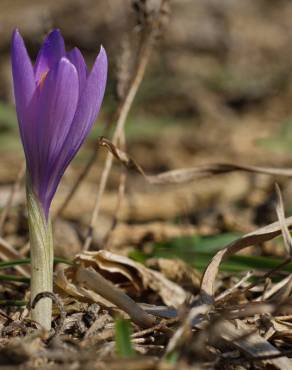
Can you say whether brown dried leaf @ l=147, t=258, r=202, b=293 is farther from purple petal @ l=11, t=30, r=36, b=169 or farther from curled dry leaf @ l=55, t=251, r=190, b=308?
purple petal @ l=11, t=30, r=36, b=169

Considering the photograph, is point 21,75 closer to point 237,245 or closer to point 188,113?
point 237,245

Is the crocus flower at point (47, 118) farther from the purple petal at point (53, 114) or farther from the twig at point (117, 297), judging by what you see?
the twig at point (117, 297)

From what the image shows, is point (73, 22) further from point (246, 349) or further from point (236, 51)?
point (246, 349)

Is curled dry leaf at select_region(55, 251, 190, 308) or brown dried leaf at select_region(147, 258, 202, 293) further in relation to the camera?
brown dried leaf at select_region(147, 258, 202, 293)

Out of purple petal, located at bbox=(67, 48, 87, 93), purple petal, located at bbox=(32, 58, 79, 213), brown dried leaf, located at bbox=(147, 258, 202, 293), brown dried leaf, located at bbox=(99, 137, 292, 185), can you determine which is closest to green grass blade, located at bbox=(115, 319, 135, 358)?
purple petal, located at bbox=(32, 58, 79, 213)

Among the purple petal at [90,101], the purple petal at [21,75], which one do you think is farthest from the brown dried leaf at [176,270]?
the purple petal at [21,75]

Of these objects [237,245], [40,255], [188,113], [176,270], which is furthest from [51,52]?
[188,113]

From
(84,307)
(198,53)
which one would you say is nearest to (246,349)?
(84,307)
